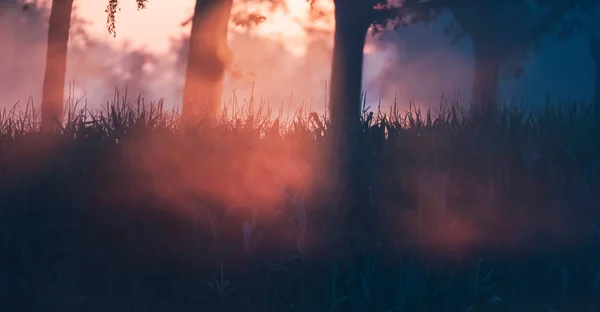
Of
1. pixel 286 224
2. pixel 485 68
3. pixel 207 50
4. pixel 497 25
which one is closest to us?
pixel 286 224

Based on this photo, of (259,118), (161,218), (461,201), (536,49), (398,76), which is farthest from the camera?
(398,76)

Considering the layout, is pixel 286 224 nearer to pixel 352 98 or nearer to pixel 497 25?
pixel 352 98

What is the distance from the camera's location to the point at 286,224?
247 inches

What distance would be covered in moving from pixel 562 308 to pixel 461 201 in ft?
4.03

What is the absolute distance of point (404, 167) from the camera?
6.72m

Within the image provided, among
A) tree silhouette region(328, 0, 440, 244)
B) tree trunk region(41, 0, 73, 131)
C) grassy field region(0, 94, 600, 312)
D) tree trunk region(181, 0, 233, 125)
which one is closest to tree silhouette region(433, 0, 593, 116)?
tree silhouette region(328, 0, 440, 244)

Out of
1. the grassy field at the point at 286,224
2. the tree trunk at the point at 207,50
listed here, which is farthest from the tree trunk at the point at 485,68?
the grassy field at the point at 286,224

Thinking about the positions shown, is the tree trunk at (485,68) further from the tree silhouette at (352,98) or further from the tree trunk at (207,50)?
the tree trunk at (207,50)

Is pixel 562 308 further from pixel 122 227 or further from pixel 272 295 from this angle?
pixel 122 227

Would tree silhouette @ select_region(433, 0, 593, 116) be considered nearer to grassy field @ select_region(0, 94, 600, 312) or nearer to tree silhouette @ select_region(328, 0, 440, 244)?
tree silhouette @ select_region(328, 0, 440, 244)

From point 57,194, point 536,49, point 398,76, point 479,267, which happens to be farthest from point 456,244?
point 398,76

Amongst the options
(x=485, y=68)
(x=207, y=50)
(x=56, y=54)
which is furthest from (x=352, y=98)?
(x=485, y=68)

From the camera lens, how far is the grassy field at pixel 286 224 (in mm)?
6004

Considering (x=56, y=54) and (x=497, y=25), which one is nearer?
(x=56, y=54)
